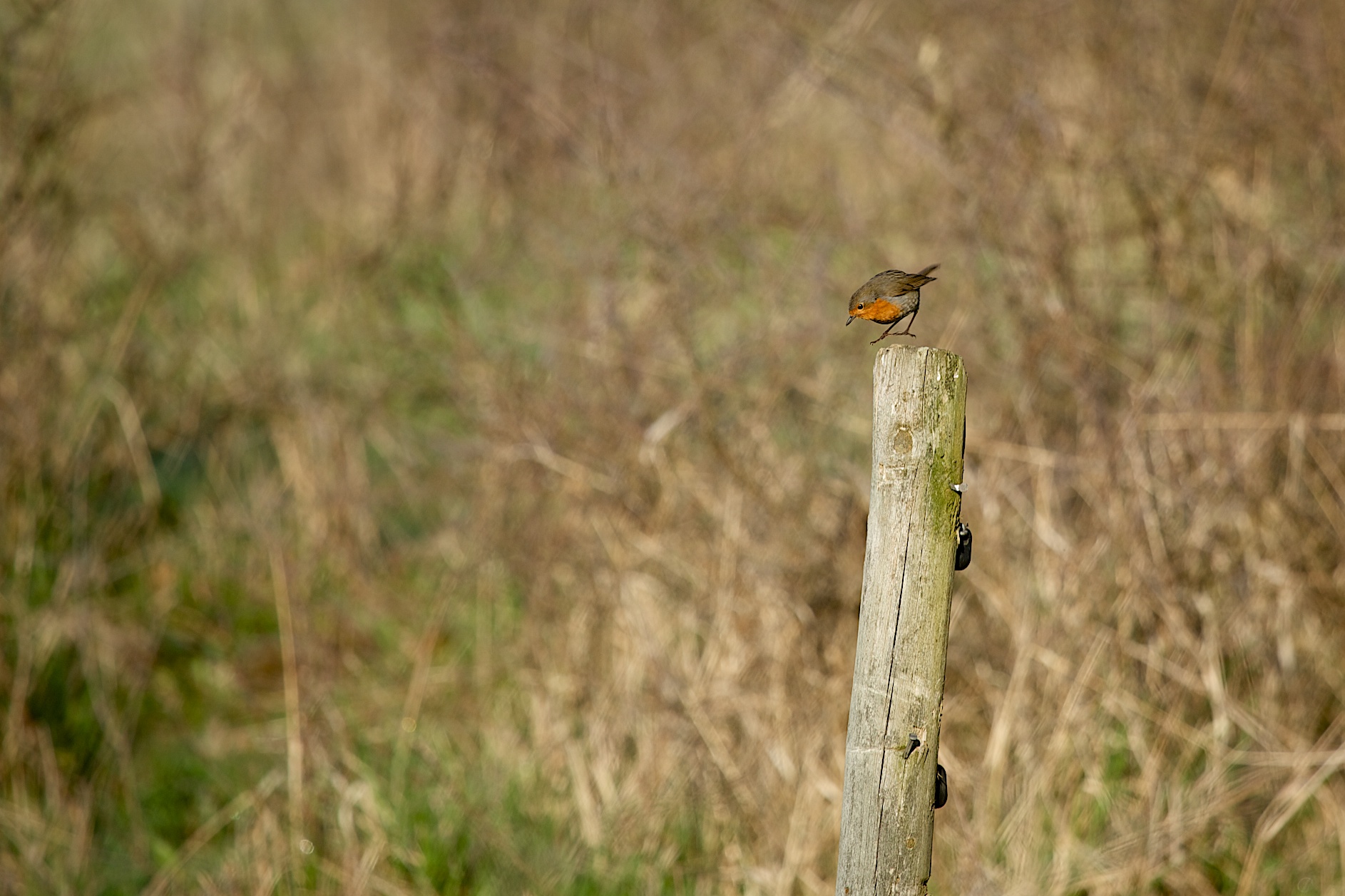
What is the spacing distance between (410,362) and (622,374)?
2264 millimetres

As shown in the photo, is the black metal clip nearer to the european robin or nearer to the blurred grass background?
the european robin

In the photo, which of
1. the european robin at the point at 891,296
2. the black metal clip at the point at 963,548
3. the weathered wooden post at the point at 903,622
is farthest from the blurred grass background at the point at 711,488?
the european robin at the point at 891,296

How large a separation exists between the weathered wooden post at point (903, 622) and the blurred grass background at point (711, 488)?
3.63 ft

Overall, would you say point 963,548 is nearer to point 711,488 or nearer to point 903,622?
point 903,622

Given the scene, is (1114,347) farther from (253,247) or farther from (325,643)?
(253,247)

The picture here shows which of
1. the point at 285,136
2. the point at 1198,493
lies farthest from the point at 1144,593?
the point at 285,136

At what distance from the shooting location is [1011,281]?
12.8 feet

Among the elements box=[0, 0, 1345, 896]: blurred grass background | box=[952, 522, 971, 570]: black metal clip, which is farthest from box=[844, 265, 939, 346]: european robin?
box=[0, 0, 1345, 896]: blurred grass background

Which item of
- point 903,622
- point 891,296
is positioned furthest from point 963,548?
point 891,296

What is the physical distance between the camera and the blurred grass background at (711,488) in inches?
133

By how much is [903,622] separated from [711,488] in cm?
198

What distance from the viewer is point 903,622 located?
6.50 ft

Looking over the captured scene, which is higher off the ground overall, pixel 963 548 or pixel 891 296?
pixel 891 296

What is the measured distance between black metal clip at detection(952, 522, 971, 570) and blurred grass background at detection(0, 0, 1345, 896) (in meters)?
1.27
